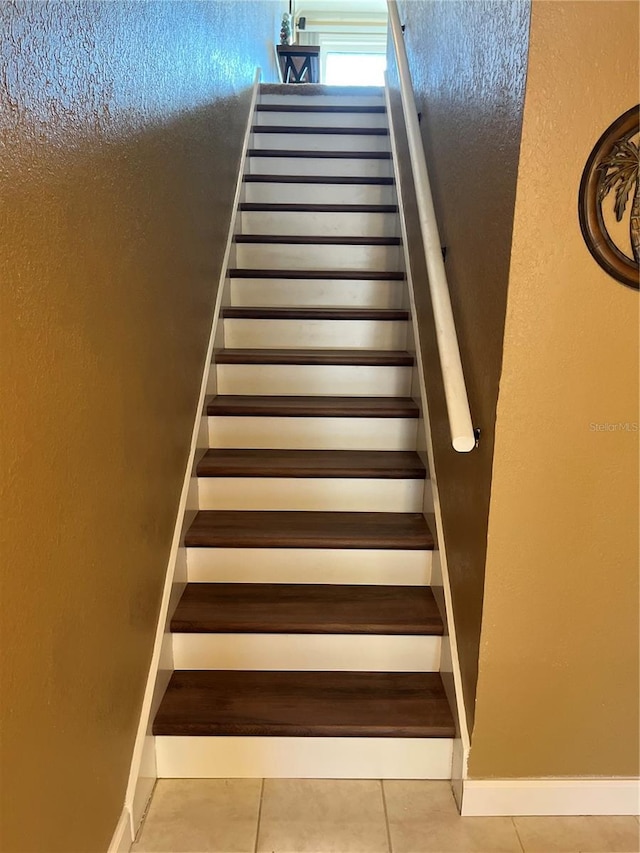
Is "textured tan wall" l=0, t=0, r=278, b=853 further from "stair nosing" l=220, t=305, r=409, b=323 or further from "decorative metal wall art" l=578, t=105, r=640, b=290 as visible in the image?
"decorative metal wall art" l=578, t=105, r=640, b=290

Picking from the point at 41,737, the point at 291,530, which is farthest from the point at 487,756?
the point at 41,737

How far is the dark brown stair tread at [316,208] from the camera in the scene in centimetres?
301

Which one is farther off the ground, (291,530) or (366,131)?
(366,131)

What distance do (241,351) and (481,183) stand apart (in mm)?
1369

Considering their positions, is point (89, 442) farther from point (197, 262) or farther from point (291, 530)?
point (197, 262)

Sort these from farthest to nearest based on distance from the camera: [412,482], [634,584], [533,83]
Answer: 1. [412,482]
2. [634,584]
3. [533,83]

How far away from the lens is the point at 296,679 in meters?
1.74

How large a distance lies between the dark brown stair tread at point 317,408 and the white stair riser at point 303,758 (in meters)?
1.10

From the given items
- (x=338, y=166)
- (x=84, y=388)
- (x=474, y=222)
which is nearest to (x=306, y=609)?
(x=84, y=388)

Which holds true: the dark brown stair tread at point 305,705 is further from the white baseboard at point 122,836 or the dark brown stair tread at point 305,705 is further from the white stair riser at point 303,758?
the white baseboard at point 122,836

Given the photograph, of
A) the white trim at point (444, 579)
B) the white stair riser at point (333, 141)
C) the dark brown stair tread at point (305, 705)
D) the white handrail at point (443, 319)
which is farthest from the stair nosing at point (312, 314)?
the dark brown stair tread at point (305, 705)

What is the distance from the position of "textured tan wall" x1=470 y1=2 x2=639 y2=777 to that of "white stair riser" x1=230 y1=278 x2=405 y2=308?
62.6 inches

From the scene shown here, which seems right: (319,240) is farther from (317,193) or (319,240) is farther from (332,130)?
(332,130)

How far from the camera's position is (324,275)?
2773mm
